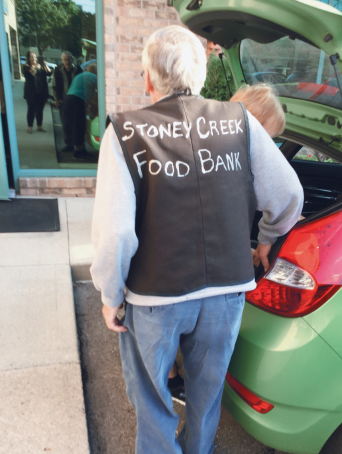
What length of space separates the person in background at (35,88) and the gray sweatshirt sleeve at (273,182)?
4057 mm

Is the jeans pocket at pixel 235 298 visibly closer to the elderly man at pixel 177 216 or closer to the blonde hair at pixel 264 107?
the elderly man at pixel 177 216

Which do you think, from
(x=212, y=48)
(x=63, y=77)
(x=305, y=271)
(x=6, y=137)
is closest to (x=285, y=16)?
(x=305, y=271)

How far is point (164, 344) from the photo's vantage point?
1.47m

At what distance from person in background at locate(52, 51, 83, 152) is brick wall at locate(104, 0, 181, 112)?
1.66 ft

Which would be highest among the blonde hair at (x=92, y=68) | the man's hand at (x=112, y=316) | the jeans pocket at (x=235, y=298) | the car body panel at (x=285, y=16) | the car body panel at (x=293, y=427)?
the car body panel at (x=285, y=16)

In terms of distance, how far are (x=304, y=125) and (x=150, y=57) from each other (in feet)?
3.99

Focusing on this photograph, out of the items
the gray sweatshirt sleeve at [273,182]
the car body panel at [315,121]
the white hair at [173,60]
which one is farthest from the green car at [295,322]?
the white hair at [173,60]

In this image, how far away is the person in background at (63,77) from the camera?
15.7ft

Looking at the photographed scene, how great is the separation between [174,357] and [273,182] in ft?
2.61

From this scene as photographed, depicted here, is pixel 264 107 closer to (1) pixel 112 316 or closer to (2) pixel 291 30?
(2) pixel 291 30

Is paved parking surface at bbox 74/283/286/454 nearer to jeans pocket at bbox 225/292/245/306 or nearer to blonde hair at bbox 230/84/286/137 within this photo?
jeans pocket at bbox 225/292/245/306

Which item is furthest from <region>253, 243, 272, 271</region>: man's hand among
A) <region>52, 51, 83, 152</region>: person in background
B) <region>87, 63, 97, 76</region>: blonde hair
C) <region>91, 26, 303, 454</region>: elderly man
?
<region>52, 51, 83, 152</region>: person in background

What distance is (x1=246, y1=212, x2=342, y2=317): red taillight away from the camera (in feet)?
5.02

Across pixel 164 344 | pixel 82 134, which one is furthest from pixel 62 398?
pixel 82 134
